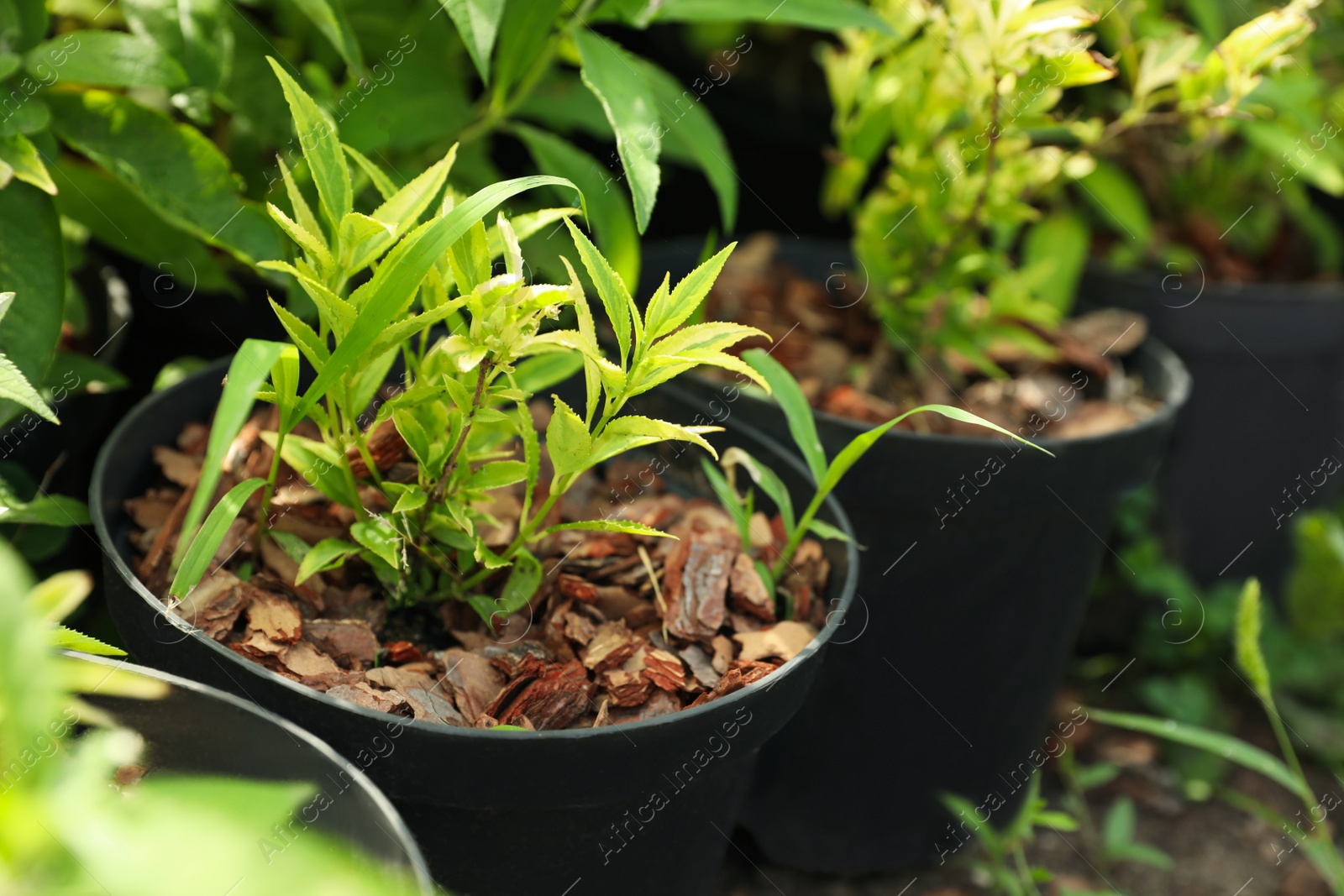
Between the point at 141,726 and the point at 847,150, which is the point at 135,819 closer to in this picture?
the point at 141,726

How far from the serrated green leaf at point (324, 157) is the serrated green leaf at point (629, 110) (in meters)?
0.21

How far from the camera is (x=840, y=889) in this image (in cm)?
140

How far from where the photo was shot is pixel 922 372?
140cm

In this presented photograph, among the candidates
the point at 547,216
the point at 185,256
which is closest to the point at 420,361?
the point at 547,216

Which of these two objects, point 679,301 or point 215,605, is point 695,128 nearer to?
point 679,301

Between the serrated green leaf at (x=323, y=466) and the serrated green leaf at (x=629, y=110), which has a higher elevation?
the serrated green leaf at (x=629, y=110)

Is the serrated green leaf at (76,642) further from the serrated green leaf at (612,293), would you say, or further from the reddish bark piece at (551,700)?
the serrated green leaf at (612,293)

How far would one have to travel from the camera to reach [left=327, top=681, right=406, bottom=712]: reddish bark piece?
76 cm

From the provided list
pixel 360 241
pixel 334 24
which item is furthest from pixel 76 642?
pixel 334 24

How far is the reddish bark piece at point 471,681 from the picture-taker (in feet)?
2.65

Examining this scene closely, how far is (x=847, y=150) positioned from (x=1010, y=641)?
643mm

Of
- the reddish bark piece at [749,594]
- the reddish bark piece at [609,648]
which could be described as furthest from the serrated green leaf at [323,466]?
the reddish bark piece at [749,594]

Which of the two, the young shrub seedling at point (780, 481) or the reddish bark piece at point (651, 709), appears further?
the young shrub seedling at point (780, 481)

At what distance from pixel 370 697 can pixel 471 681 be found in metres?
0.09
